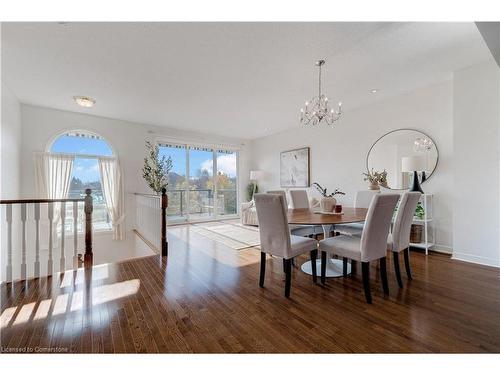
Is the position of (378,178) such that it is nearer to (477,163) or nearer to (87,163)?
(477,163)

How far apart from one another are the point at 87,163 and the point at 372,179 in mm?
5697

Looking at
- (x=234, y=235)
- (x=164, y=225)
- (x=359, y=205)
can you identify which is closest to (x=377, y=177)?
(x=359, y=205)

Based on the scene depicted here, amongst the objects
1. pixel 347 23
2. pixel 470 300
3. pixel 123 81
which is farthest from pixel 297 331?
pixel 123 81

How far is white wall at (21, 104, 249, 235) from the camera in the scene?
165 inches

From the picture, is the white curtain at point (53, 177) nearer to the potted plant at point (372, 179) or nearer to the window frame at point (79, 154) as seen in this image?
the window frame at point (79, 154)

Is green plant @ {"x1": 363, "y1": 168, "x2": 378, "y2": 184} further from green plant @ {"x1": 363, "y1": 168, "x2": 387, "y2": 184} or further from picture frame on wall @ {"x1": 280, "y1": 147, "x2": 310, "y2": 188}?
picture frame on wall @ {"x1": 280, "y1": 147, "x2": 310, "y2": 188}

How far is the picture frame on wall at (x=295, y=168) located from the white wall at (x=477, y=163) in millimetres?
2896

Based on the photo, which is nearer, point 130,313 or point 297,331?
point 297,331

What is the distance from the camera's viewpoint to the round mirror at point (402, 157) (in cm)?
354

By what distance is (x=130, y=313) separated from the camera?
1.91m

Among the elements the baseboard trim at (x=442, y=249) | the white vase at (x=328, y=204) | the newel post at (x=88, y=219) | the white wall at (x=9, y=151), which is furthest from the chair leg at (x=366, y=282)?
the white wall at (x=9, y=151)

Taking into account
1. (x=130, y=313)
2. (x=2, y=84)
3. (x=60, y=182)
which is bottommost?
(x=130, y=313)
